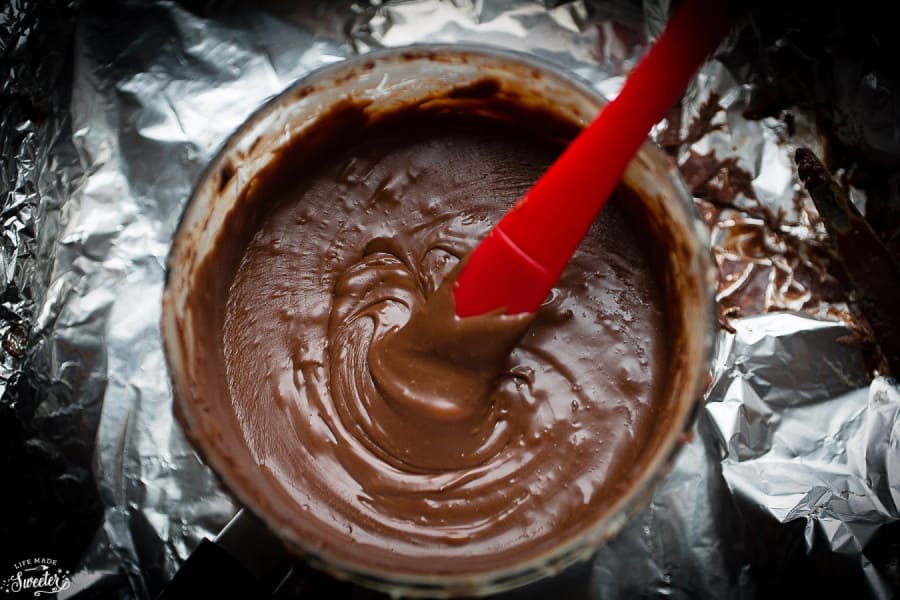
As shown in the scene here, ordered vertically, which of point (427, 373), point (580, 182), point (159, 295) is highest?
point (580, 182)

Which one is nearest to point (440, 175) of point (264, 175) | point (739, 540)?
point (264, 175)

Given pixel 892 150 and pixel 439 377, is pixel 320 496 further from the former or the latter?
pixel 892 150

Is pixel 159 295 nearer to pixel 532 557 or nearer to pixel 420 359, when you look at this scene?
pixel 420 359

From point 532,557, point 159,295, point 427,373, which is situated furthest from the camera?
point 159,295

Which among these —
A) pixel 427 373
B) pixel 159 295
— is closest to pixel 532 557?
pixel 427 373

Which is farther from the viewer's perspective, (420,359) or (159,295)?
(159,295)

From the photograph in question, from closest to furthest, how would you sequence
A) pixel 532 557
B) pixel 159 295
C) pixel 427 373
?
pixel 532 557 → pixel 427 373 → pixel 159 295

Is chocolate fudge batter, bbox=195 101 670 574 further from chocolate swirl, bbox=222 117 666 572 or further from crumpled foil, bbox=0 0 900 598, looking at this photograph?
crumpled foil, bbox=0 0 900 598
